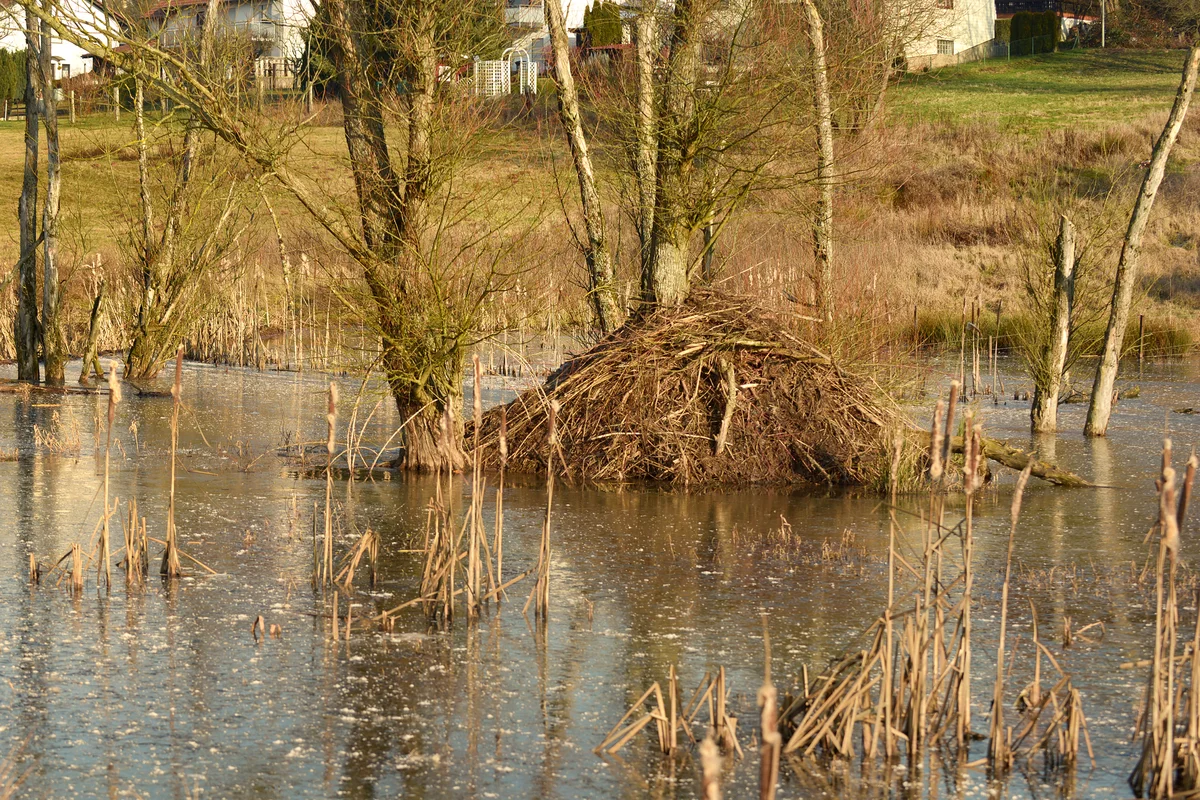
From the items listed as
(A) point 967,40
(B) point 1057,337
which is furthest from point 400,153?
(A) point 967,40

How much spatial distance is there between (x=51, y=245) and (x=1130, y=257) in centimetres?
1159

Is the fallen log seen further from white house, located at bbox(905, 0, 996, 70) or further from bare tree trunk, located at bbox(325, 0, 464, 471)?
white house, located at bbox(905, 0, 996, 70)

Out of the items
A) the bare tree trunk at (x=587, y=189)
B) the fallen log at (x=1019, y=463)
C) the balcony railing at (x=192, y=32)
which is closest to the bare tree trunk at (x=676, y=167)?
the bare tree trunk at (x=587, y=189)

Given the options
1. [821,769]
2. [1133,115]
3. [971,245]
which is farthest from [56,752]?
[1133,115]

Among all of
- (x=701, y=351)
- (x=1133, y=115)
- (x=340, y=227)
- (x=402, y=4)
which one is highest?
(x=1133, y=115)

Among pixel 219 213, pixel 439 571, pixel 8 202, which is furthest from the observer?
pixel 8 202

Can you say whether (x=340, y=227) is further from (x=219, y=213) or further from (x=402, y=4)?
(x=219, y=213)

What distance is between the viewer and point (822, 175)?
13516 millimetres

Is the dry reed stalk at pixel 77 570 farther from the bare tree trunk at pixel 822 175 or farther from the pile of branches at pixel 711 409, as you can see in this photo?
the bare tree trunk at pixel 822 175

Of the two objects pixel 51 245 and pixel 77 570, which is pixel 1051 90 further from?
pixel 77 570

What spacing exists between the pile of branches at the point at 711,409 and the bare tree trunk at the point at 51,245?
23.2 feet

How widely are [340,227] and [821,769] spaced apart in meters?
7.35

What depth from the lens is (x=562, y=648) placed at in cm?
683

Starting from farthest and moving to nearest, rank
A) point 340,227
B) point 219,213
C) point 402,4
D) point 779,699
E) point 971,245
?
point 971,245
point 219,213
point 340,227
point 402,4
point 779,699
